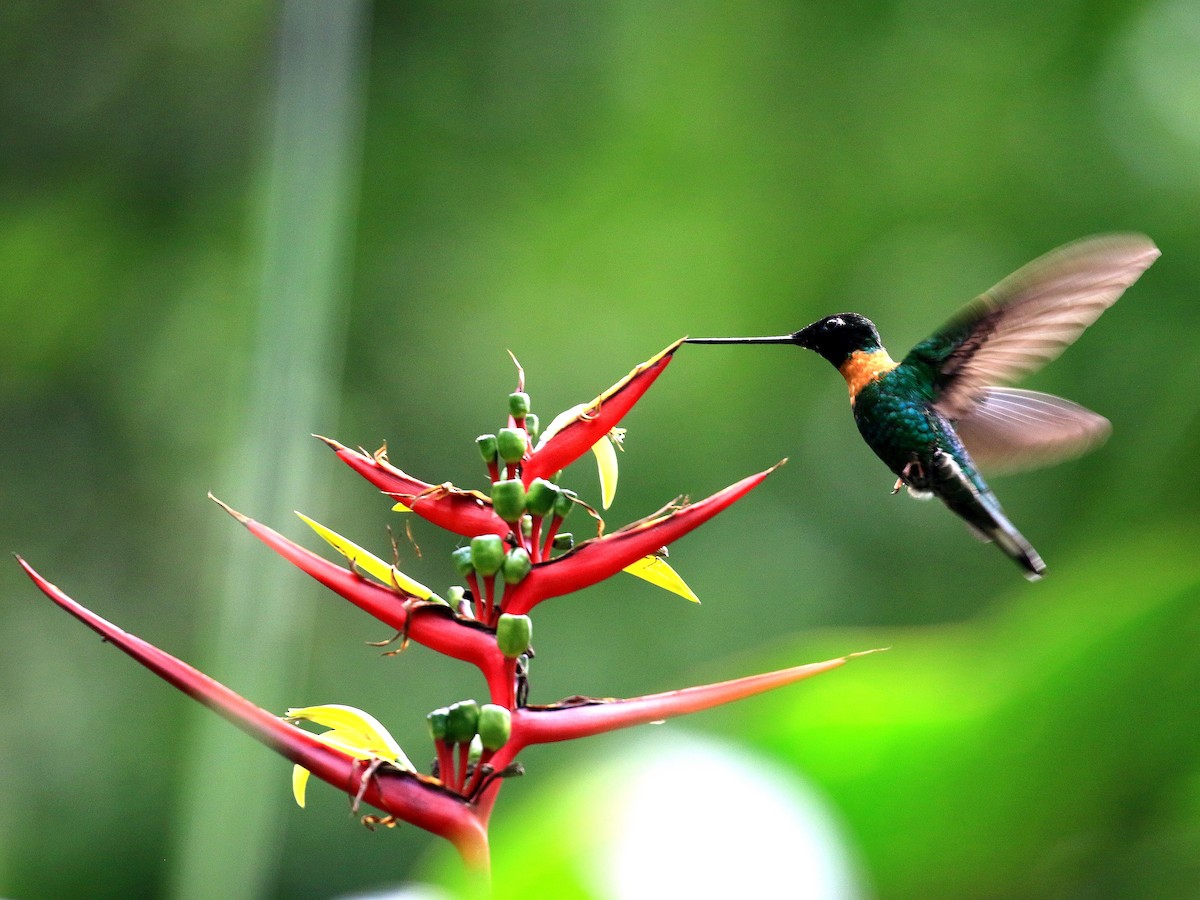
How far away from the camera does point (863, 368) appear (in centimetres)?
129

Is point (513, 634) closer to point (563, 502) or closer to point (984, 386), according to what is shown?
point (563, 502)

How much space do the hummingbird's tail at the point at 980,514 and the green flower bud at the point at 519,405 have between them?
1.87 ft

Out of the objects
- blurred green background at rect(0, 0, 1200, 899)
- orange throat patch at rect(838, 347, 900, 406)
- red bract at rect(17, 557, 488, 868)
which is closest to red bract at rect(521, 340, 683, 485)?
red bract at rect(17, 557, 488, 868)

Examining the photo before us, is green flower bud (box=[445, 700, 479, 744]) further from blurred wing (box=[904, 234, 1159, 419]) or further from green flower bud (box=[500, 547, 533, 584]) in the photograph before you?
blurred wing (box=[904, 234, 1159, 419])

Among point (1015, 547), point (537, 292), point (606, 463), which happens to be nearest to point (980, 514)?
point (1015, 547)

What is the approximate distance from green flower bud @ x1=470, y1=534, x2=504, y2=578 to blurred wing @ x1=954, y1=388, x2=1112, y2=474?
745mm

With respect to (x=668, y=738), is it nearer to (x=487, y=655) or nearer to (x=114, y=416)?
(x=487, y=655)

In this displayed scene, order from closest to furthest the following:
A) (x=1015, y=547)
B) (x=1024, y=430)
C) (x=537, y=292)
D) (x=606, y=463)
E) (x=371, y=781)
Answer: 1. (x=371, y=781)
2. (x=606, y=463)
3. (x=1015, y=547)
4. (x=1024, y=430)
5. (x=537, y=292)

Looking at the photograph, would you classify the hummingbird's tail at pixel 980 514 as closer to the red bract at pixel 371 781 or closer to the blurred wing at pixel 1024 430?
the blurred wing at pixel 1024 430

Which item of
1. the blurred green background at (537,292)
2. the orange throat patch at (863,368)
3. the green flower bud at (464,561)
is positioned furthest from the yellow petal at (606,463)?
the blurred green background at (537,292)

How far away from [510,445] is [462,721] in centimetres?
19

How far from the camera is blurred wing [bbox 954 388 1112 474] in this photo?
1293 mm

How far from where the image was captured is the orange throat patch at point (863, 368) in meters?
1.28

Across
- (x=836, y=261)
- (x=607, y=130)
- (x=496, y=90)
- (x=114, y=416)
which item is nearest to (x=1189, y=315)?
(x=836, y=261)
